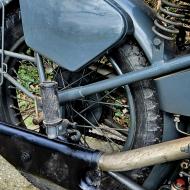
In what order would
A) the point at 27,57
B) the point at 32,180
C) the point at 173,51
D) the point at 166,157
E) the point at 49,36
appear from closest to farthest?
the point at 166,157 → the point at 173,51 → the point at 49,36 → the point at 27,57 → the point at 32,180

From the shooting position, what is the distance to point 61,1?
1716mm

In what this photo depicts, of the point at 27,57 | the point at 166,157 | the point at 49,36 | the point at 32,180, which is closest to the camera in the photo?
the point at 166,157

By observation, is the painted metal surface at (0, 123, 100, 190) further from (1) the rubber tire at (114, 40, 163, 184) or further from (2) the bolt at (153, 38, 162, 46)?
(2) the bolt at (153, 38, 162, 46)

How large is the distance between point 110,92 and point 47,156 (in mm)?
377

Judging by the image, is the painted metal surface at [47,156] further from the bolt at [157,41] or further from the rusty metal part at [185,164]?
the bolt at [157,41]

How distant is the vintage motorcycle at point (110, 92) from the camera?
160cm

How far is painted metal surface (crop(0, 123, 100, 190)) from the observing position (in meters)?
1.76

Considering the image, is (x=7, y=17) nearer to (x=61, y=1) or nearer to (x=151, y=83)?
(x=61, y=1)

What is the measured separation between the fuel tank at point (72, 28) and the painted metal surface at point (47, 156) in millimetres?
323

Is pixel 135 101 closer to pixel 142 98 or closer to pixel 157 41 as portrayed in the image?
pixel 142 98

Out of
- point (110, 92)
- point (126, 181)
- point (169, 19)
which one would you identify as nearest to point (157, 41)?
point (169, 19)

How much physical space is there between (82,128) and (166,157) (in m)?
0.64

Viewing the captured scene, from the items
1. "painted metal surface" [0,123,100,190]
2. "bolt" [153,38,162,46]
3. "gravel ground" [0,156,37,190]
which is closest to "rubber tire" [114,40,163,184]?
"bolt" [153,38,162,46]

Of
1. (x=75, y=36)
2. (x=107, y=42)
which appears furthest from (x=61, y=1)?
(x=107, y=42)
